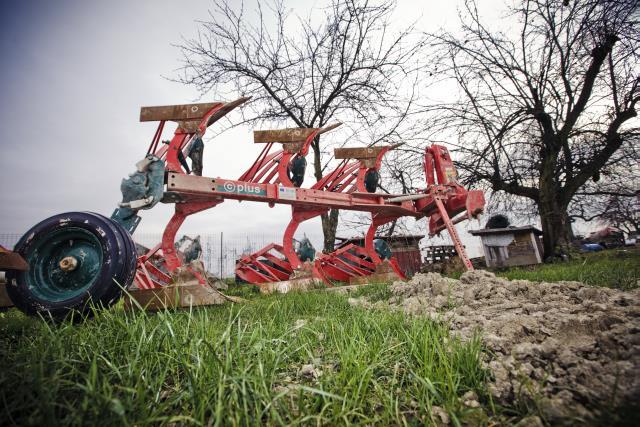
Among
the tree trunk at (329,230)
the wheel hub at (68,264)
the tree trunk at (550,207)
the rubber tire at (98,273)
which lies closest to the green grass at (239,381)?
the rubber tire at (98,273)

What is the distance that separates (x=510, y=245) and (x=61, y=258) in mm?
18274

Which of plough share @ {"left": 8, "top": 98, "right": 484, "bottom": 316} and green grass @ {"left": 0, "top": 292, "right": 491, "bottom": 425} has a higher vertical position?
plough share @ {"left": 8, "top": 98, "right": 484, "bottom": 316}

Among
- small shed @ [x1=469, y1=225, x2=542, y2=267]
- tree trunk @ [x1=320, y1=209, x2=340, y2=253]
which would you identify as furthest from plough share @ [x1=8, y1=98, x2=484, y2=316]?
small shed @ [x1=469, y1=225, x2=542, y2=267]

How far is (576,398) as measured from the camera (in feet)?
2.91

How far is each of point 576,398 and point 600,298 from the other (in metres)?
1.52

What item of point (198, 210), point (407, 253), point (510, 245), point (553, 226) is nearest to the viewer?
point (198, 210)

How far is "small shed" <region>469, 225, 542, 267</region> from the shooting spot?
49.7 ft

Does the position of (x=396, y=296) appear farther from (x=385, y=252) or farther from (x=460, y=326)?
(x=385, y=252)

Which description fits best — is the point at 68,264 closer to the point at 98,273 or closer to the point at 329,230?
the point at 98,273

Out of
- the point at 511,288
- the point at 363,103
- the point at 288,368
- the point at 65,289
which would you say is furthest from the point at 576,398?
the point at 363,103

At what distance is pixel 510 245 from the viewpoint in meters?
15.5

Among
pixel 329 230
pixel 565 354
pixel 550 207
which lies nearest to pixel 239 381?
pixel 565 354

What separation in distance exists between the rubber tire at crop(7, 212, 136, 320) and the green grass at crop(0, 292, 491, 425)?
1.62 ft

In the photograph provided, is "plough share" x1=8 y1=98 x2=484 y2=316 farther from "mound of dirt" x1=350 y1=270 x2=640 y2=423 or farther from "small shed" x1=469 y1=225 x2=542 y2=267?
"small shed" x1=469 y1=225 x2=542 y2=267
